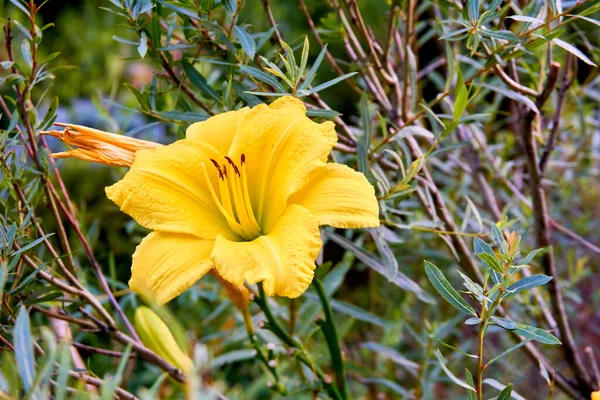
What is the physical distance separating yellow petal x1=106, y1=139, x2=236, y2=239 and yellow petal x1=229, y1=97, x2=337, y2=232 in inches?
1.8

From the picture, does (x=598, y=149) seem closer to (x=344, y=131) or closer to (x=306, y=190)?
(x=344, y=131)

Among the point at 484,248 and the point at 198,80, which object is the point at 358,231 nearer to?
the point at 198,80

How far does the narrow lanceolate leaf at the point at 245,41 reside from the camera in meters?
0.73

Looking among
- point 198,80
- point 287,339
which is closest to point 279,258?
point 287,339

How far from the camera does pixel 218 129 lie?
71cm

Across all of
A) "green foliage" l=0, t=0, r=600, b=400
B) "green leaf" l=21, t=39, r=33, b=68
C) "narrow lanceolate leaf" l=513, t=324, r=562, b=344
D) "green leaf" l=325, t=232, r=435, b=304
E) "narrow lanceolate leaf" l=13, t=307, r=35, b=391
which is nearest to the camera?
"narrow lanceolate leaf" l=13, t=307, r=35, b=391

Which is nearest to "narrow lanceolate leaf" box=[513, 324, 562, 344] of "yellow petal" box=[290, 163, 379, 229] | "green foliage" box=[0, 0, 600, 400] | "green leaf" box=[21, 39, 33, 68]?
"green foliage" box=[0, 0, 600, 400]

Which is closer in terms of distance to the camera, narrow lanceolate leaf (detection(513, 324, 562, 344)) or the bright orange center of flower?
narrow lanceolate leaf (detection(513, 324, 562, 344))

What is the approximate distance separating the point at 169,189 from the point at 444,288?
32 centimetres

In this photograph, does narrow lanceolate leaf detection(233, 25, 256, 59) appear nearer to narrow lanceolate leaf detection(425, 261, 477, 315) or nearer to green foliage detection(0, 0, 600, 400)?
green foliage detection(0, 0, 600, 400)

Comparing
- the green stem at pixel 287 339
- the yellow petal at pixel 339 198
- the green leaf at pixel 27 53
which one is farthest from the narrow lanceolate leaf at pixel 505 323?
the green leaf at pixel 27 53

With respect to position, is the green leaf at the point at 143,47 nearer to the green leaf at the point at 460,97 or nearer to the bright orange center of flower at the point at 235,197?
the bright orange center of flower at the point at 235,197

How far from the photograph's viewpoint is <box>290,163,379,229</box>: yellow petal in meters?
0.64

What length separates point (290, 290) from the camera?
1.96 feet
